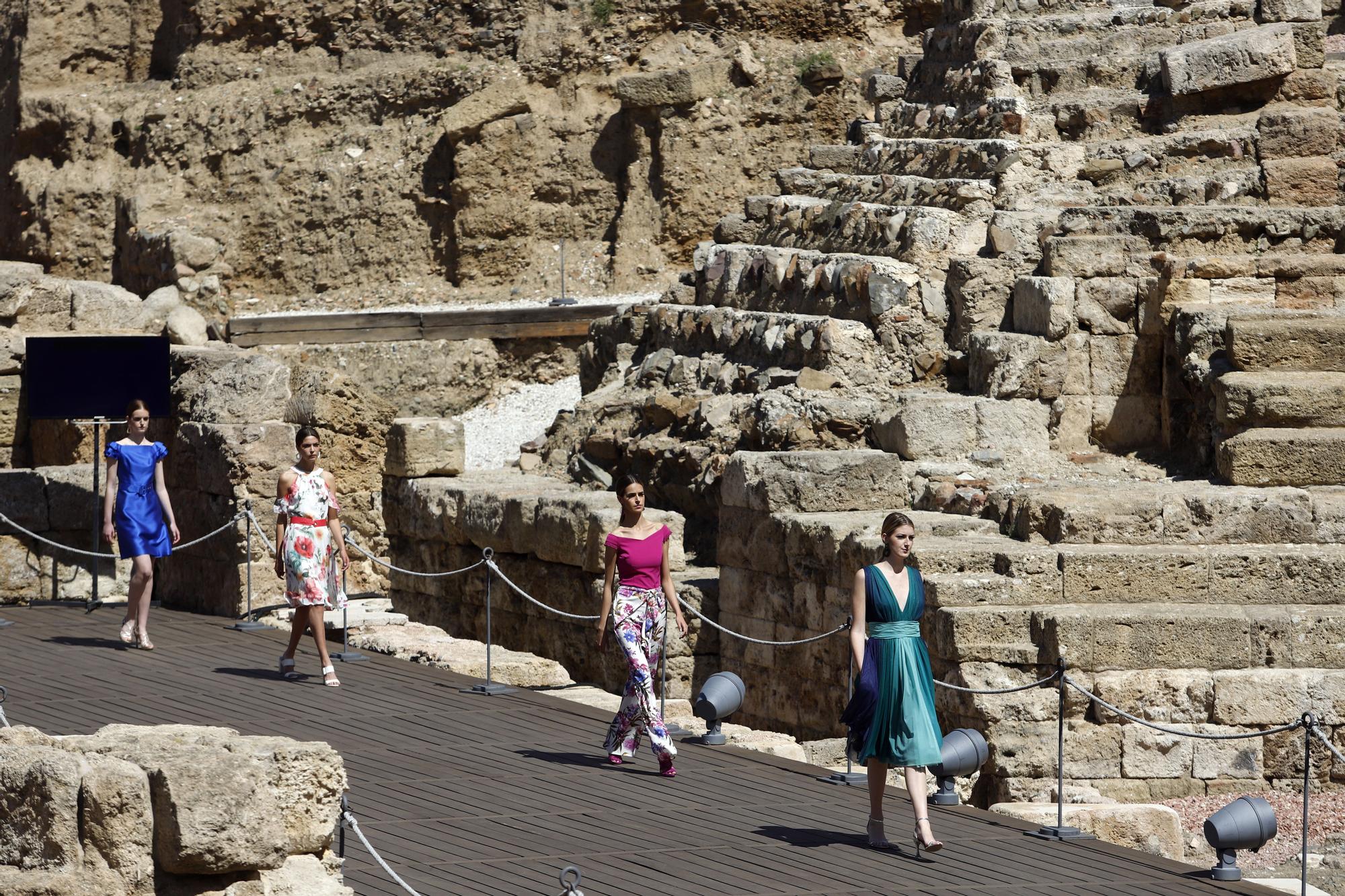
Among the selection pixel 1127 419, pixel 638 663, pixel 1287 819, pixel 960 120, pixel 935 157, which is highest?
pixel 960 120

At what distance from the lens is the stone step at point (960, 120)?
16484mm

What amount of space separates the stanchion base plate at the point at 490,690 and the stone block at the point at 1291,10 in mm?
9318

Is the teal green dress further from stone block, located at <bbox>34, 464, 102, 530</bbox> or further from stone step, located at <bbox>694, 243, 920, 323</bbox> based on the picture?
stone block, located at <bbox>34, 464, 102, 530</bbox>

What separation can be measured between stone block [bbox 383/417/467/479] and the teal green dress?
789cm

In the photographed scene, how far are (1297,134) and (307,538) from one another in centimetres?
822

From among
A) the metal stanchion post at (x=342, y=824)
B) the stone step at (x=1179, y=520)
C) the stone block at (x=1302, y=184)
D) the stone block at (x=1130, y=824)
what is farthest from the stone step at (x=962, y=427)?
the metal stanchion post at (x=342, y=824)

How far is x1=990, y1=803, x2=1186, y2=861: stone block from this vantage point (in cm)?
891

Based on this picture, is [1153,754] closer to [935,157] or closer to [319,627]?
[319,627]

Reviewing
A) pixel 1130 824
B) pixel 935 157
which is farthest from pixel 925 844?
pixel 935 157

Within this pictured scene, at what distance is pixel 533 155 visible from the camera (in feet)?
97.4

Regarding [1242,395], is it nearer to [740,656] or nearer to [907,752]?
[740,656]

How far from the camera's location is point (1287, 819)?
10.1 meters

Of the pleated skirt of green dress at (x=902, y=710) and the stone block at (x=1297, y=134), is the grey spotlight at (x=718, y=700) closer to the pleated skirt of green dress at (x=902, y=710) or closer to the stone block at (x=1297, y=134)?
the pleated skirt of green dress at (x=902, y=710)

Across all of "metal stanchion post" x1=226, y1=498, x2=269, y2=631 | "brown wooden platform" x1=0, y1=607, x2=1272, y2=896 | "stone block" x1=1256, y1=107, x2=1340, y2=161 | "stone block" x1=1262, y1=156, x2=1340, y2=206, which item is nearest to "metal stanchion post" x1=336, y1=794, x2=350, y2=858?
"brown wooden platform" x1=0, y1=607, x2=1272, y2=896
